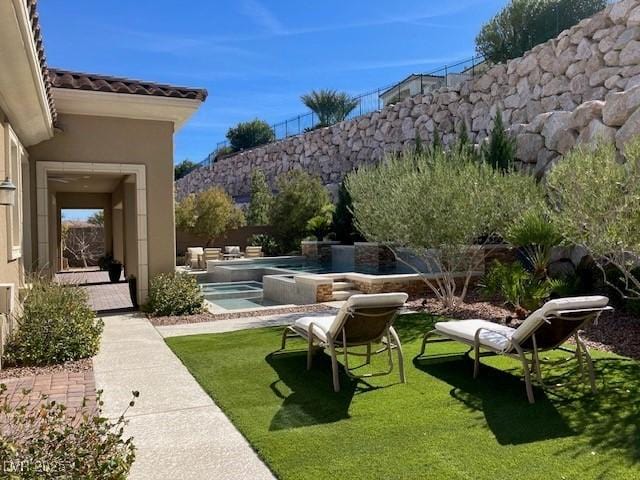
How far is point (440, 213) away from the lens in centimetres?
1004

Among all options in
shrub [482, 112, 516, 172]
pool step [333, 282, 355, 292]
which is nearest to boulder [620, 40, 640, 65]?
shrub [482, 112, 516, 172]

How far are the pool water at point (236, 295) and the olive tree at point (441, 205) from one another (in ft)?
12.8

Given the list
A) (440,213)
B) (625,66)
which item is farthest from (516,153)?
(440,213)

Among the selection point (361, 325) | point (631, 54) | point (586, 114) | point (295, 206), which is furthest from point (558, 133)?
point (295, 206)

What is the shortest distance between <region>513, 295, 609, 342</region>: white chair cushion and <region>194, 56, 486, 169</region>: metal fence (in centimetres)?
2464

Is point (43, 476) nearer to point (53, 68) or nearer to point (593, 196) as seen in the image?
point (593, 196)

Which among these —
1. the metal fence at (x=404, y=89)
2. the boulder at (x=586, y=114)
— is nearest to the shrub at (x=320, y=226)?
the metal fence at (x=404, y=89)

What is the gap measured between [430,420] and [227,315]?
6468mm

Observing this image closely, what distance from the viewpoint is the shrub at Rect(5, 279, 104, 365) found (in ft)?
22.4

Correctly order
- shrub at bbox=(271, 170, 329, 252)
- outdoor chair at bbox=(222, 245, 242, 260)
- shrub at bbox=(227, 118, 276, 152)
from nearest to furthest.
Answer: outdoor chair at bbox=(222, 245, 242, 260) → shrub at bbox=(271, 170, 329, 252) → shrub at bbox=(227, 118, 276, 152)

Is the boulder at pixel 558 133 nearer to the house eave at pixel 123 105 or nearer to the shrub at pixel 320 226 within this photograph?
Result: the house eave at pixel 123 105

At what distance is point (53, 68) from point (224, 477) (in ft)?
30.0

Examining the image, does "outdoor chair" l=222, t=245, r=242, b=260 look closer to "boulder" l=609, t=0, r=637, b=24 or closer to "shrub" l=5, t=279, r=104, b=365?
"shrub" l=5, t=279, r=104, b=365

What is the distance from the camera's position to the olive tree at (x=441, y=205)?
10.0 metres
